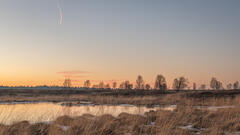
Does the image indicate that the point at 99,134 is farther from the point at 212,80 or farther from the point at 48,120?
the point at 212,80

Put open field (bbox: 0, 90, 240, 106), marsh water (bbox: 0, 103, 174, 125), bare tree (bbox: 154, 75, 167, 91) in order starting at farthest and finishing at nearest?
bare tree (bbox: 154, 75, 167, 91) → open field (bbox: 0, 90, 240, 106) → marsh water (bbox: 0, 103, 174, 125)

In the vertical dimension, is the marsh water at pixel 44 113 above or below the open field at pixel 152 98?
above

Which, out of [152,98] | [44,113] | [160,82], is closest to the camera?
[44,113]

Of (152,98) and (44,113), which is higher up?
(44,113)

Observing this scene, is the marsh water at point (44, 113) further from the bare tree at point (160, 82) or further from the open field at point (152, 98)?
the bare tree at point (160, 82)

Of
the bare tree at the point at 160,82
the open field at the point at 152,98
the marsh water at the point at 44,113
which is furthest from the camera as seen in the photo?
the bare tree at the point at 160,82

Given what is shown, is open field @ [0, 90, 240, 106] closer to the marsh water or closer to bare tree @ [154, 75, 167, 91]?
the marsh water

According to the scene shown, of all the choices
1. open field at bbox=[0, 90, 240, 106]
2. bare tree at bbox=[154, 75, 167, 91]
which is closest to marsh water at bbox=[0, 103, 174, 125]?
open field at bbox=[0, 90, 240, 106]

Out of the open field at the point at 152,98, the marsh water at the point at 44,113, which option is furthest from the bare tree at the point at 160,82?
the marsh water at the point at 44,113

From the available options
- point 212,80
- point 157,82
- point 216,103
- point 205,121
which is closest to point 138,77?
point 157,82

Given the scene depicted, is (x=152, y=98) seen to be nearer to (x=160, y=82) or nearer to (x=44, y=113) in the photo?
(x=44, y=113)

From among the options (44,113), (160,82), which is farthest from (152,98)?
(160,82)

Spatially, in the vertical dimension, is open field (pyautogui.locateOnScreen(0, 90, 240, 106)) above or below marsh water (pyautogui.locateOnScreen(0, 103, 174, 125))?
below

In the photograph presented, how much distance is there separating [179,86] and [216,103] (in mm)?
80546
